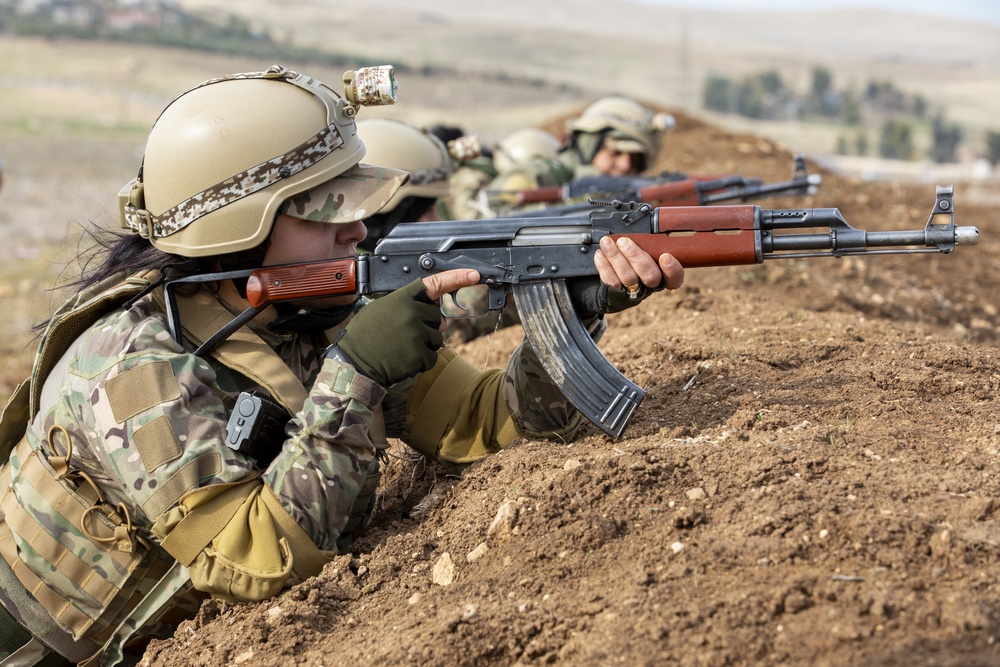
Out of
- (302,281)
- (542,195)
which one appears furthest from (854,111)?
(302,281)

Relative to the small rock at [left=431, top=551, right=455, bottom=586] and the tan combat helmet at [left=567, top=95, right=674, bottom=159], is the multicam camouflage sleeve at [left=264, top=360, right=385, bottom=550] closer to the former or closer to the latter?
the small rock at [left=431, top=551, right=455, bottom=586]

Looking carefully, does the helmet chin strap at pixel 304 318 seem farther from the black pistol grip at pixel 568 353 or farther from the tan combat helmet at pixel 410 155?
the tan combat helmet at pixel 410 155

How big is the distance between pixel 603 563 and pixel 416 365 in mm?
822

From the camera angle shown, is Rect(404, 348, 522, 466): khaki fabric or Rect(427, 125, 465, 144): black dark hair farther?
Rect(427, 125, 465, 144): black dark hair

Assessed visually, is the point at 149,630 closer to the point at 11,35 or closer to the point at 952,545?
the point at 952,545

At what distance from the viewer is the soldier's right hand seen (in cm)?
316

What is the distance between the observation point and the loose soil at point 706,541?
7.95ft

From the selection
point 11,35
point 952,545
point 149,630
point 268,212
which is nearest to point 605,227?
point 268,212

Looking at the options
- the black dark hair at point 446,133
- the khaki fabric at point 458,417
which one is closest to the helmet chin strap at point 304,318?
the khaki fabric at point 458,417

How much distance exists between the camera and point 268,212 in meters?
3.28

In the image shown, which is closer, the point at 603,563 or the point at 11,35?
the point at 603,563

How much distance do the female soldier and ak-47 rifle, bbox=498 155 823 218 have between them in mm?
4454

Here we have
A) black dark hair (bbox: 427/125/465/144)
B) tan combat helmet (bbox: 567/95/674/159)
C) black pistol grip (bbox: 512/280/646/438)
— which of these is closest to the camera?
black pistol grip (bbox: 512/280/646/438)

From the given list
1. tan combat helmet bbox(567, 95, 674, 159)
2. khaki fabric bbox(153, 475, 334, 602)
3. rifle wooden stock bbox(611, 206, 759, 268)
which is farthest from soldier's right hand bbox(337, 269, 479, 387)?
tan combat helmet bbox(567, 95, 674, 159)
